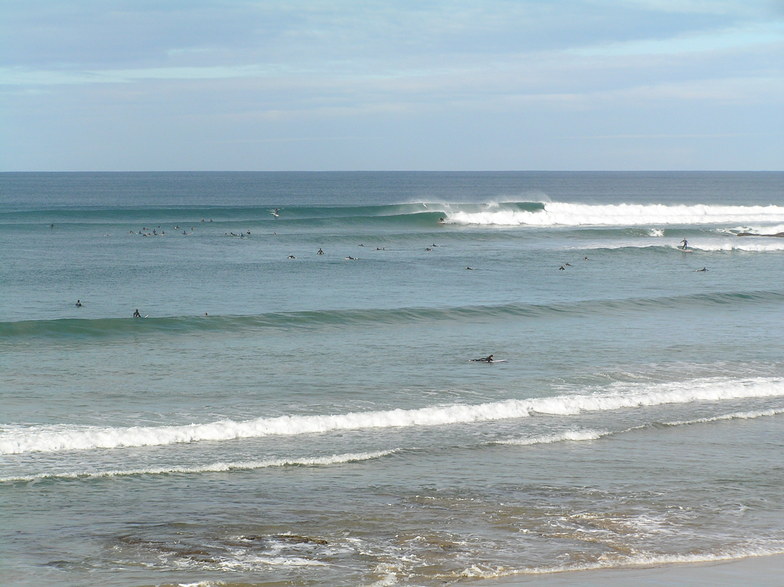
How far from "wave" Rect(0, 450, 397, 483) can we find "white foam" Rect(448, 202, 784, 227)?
58.7 meters

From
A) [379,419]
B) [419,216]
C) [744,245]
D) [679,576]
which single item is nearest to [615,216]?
[419,216]

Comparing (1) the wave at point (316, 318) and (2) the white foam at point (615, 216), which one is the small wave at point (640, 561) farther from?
(2) the white foam at point (615, 216)

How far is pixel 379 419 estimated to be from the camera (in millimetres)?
15789

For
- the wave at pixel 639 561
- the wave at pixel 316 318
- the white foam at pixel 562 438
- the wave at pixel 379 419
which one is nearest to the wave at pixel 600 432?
the white foam at pixel 562 438

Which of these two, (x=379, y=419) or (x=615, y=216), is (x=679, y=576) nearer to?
(x=379, y=419)

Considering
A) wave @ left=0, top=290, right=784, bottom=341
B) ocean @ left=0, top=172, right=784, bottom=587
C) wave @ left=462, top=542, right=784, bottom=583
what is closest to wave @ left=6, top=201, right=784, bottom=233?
ocean @ left=0, top=172, right=784, bottom=587

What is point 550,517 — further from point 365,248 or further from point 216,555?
point 365,248

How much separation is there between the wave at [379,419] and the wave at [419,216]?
50611 mm

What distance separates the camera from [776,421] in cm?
1609

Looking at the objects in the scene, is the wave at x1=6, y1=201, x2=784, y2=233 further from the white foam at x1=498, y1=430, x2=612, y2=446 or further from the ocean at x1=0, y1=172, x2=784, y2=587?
the white foam at x1=498, y1=430, x2=612, y2=446

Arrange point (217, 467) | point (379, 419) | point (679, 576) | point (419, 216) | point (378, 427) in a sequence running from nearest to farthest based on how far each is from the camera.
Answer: point (679, 576) → point (217, 467) → point (378, 427) → point (379, 419) → point (419, 216)

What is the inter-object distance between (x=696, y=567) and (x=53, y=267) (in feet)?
116

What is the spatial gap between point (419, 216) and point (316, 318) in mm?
46213

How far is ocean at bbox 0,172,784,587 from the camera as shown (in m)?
10.1
